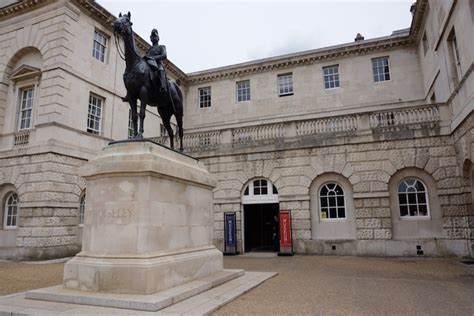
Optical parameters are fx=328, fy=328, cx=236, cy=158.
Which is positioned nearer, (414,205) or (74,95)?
(414,205)

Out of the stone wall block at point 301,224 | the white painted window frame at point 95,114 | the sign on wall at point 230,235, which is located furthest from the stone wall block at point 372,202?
the white painted window frame at point 95,114

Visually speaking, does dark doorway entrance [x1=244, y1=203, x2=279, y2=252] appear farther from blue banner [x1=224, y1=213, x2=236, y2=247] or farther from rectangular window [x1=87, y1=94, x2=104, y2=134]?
rectangular window [x1=87, y1=94, x2=104, y2=134]

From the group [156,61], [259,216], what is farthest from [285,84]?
[156,61]

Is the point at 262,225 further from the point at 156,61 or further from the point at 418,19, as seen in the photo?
the point at 156,61

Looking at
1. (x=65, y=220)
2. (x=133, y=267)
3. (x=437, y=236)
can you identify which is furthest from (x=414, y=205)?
(x=65, y=220)

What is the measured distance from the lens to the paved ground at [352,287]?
18.5 ft

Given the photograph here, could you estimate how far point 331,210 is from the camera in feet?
48.3

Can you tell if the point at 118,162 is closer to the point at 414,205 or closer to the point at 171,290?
the point at 171,290

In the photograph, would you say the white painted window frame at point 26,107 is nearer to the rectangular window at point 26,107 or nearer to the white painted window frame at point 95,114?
the rectangular window at point 26,107

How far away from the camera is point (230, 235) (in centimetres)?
1541

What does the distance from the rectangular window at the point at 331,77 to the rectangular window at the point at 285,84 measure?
7.52 ft

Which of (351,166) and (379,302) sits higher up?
(351,166)

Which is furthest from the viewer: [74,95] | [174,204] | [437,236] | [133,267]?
[74,95]

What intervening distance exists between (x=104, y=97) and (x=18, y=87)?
4.20 meters
